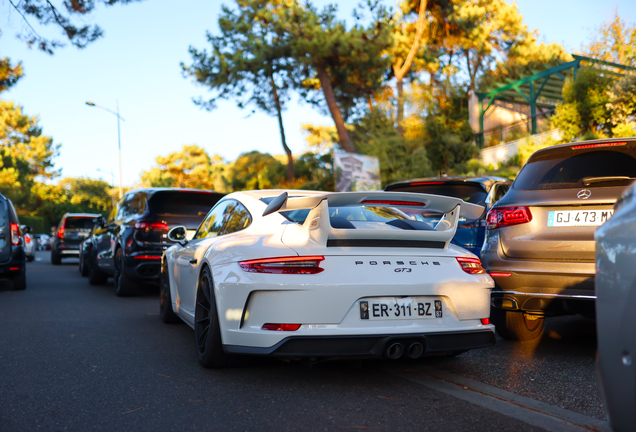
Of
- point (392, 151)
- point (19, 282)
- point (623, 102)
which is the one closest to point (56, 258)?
point (19, 282)

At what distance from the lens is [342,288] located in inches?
147

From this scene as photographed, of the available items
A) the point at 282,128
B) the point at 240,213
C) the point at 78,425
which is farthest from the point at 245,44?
the point at 78,425

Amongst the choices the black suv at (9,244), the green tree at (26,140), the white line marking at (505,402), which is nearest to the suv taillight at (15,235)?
the black suv at (9,244)

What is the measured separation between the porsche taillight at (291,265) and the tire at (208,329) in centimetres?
64

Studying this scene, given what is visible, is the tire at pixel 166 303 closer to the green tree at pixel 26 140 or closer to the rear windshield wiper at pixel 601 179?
the rear windshield wiper at pixel 601 179

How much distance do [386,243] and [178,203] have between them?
5974 millimetres

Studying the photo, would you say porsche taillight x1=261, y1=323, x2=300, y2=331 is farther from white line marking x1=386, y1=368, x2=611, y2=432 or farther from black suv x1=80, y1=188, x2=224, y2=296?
black suv x1=80, y1=188, x2=224, y2=296

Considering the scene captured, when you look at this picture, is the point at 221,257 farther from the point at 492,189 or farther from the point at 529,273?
the point at 492,189

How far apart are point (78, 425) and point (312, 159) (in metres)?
35.9

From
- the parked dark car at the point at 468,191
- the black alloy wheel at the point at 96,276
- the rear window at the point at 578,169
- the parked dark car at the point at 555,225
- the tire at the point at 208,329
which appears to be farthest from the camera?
the black alloy wheel at the point at 96,276

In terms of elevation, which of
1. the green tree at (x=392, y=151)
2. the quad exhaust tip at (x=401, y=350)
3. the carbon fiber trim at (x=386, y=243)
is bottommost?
the quad exhaust tip at (x=401, y=350)

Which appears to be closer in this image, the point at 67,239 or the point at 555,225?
the point at 555,225

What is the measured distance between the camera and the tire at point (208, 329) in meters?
4.31

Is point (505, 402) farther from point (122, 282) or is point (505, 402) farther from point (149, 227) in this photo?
point (122, 282)
